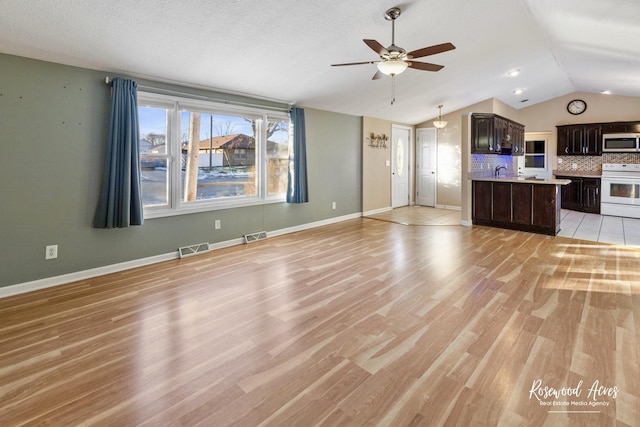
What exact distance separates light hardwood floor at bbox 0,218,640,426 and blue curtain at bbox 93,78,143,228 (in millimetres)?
702

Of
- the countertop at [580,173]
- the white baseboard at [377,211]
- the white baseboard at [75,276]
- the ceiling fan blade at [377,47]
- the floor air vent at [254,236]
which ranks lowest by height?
the white baseboard at [75,276]

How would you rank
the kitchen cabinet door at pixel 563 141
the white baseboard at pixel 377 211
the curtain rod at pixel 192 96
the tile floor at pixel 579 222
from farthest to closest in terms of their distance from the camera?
1. the kitchen cabinet door at pixel 563 141
2. the white baseboard at pixel 377 211
3. the tile floor at pixel 579 222
4. the curtain rod at pixel 192 96

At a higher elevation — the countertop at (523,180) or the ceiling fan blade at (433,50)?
the ceiling fan blade at (433,50)

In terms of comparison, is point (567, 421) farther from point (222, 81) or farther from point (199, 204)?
point (222, 81)

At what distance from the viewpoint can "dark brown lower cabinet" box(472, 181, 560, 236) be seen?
5422mm

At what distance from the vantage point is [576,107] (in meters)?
8.04

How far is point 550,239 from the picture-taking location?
5.21m

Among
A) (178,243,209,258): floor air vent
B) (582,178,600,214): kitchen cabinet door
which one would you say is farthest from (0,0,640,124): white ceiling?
(582,178,600,214): kitchen cabinet door

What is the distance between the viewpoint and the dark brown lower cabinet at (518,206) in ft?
17.8

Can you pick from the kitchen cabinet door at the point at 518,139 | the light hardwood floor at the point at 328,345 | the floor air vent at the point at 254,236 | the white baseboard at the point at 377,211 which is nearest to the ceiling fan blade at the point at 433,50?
the light hardwood floor at the point at 328,345

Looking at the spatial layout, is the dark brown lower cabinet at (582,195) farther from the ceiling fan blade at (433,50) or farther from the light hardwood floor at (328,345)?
the ceiling fan blade at (433,50)

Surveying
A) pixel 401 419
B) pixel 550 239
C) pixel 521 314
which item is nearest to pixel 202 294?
pixel 401 419

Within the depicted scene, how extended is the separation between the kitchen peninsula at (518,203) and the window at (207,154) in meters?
3.84

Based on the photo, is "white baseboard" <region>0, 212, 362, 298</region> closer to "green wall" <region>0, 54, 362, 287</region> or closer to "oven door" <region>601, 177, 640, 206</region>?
"green wall" <region>0, 54, 362, 287</region>
